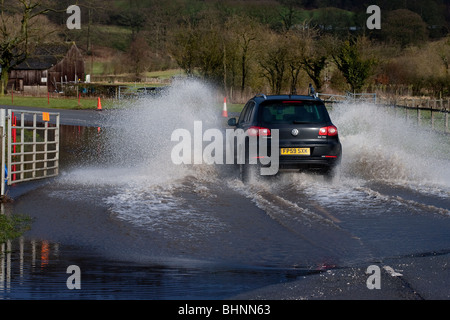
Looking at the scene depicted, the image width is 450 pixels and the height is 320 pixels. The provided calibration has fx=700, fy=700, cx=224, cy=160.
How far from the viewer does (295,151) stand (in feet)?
43.8

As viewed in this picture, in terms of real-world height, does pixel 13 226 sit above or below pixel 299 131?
below

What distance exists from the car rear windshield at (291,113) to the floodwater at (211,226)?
1.23 meters

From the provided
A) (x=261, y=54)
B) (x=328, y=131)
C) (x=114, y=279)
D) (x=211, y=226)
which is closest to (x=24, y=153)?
(x=211, y=226)

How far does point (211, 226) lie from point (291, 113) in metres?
4.71

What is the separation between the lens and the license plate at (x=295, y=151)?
13.3 m

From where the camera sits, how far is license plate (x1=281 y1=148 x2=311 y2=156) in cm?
1329

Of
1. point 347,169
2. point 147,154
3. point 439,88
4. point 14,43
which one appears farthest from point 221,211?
point 439,88

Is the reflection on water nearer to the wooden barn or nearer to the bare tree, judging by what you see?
A: the bare tree

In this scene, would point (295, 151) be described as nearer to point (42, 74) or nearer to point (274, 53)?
point (274, 53)

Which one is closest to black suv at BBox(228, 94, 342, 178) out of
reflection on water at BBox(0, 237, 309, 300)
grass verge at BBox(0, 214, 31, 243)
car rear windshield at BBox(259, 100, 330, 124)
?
car rear windshield at BBox(259, 100, 330, 124)

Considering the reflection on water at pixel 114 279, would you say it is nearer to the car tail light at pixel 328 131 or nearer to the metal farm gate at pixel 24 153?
the metal farm gate at pixel 24 153

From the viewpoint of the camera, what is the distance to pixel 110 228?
9398 millimetres

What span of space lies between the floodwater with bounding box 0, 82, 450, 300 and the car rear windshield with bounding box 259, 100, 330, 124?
4.05 feet

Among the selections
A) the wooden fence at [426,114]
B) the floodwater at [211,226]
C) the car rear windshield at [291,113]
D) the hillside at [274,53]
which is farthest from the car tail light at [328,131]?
the hillside at [274,53]
